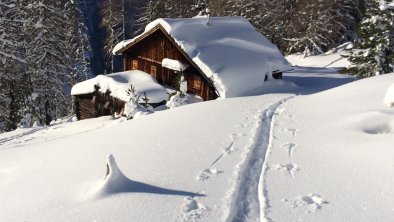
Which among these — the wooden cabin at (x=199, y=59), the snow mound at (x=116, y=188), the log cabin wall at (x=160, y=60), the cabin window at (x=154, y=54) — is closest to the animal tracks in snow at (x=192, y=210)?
the snow mound at (x=116, y=188)

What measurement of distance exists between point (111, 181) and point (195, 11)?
45.3 metres

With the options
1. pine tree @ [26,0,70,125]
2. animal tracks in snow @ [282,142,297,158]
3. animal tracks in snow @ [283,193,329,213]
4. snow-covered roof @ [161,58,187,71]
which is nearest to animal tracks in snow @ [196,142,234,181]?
animal tracks in snow @ [282,142,297,158]

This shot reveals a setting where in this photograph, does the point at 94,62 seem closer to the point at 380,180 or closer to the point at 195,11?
the point at 195,11

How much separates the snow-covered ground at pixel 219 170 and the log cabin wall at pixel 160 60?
10542mm

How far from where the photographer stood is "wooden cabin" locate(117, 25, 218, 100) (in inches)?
979

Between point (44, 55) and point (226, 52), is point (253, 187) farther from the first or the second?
point (44, 55)

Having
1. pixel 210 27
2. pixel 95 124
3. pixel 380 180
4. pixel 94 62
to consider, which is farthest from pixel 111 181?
pixel 94 62

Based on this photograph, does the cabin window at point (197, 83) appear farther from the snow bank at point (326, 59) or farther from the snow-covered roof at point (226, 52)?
the snow bank at point (326, 59)

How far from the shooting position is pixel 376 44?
22000mm

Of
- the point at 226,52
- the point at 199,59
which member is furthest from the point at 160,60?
→ the point at 226,52

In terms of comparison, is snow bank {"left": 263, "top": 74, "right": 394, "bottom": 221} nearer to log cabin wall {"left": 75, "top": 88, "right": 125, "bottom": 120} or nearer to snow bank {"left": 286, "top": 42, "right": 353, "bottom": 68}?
log cabin wall {"left": 75, "top": 88, "right": 125, "bottom": 120}

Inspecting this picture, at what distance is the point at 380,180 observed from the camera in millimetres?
7852

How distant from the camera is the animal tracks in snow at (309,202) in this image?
705cm

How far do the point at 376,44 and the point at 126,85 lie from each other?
15.3 meters
